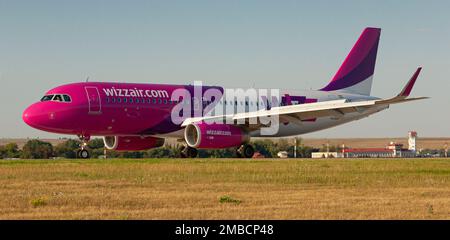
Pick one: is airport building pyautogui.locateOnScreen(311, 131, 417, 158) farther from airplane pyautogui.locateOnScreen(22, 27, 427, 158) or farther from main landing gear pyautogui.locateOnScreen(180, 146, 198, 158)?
main landing gear pyautogui.locateOnScreen(180, 146, 198, 158)

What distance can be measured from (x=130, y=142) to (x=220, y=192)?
79.7 ft

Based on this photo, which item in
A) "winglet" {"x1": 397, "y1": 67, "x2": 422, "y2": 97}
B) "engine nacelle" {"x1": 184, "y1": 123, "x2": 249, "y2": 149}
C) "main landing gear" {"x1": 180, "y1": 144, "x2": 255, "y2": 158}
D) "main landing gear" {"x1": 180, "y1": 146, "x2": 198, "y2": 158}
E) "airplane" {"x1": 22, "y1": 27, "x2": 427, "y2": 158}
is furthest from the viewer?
"main landing gear" {"x1": 180, "y1": 144, "x2": 255, "y2": 158}

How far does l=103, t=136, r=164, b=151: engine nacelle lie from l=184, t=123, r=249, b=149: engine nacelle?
13.1 feet

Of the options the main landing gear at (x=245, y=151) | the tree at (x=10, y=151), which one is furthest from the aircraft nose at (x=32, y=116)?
the tree at (x=10, y=151)

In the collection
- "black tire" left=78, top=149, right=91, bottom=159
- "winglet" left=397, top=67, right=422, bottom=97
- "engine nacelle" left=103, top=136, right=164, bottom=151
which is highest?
"winglet" left=397, top=67, right=422, bottom=97

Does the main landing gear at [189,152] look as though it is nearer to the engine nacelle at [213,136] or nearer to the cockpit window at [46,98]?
the engine nacelle at [213,136]

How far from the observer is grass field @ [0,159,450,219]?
16.4 metres

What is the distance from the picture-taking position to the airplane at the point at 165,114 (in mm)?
40125

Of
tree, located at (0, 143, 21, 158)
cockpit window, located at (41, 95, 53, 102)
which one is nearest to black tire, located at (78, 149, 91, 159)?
cockpit window, located at (41, 95, 53, 102)

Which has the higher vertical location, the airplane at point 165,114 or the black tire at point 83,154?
the airplane at point 165,114

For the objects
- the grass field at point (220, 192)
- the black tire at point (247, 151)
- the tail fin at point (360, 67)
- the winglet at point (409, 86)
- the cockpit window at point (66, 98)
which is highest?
the tail fin at point (360, 67)
